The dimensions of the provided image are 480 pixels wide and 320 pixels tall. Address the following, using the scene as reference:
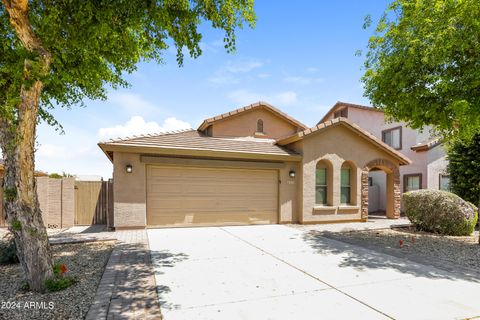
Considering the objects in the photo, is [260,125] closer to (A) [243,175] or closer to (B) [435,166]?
(A) [243,175]

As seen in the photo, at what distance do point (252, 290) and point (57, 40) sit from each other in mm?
5777

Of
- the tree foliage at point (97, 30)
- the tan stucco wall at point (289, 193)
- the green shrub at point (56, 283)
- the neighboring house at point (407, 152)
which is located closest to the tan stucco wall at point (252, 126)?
the tan stucco wall at point (289, 193)

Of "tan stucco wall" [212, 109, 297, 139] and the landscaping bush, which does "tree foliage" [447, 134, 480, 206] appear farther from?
"tan stucco wall" [212, 109, 297, 139]

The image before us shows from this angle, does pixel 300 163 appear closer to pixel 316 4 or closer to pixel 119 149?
pixel 316 4

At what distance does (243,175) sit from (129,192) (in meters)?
4.75

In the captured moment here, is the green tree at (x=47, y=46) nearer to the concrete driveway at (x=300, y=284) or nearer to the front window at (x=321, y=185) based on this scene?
the concrete driveway at (x=300, y=284)

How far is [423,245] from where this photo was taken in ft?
28.6

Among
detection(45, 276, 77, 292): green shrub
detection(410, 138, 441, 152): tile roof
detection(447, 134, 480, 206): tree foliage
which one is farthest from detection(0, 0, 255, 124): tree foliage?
detection(410, 138, 441, 152): tile roof

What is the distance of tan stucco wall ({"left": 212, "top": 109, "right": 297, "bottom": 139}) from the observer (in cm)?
1451

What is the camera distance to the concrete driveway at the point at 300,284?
13.3 feet

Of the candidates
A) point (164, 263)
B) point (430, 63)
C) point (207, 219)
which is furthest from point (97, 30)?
point (207, 219)

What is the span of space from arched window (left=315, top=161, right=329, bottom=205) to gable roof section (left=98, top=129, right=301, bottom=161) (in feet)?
4.80

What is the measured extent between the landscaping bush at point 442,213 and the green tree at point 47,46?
392 inches

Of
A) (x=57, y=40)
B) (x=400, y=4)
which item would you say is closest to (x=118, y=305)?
(x=57, y=40)
